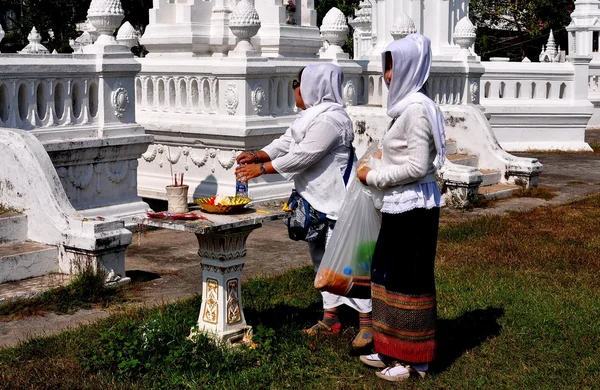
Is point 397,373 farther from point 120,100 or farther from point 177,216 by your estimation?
point 120,100

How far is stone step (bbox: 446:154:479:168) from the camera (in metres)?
13.3

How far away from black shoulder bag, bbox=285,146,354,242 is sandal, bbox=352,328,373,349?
A: 651mm

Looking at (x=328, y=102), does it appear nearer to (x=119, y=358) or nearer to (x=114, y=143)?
(x=119, y=358)

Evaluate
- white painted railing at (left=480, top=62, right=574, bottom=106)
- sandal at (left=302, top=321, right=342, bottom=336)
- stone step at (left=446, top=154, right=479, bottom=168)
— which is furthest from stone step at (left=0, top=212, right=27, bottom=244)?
white painted railing at (left=480, top=62, right=574, bottom=106)

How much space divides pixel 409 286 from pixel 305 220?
0.95 meters

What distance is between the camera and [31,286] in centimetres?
748

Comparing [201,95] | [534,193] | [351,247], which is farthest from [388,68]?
[534,193]

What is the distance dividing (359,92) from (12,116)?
5.72 m

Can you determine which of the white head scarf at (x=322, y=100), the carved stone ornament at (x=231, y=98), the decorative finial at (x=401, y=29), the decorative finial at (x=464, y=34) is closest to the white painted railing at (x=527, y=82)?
the decorative finial at (x=464, y=34)

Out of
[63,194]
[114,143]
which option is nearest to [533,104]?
[114,143]

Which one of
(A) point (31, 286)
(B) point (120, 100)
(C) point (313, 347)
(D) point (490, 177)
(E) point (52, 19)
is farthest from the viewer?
(E) point (52, 19)

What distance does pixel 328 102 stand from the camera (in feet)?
20.5

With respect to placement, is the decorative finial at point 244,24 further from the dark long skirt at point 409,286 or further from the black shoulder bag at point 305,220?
the dark long skirt at point 409,286

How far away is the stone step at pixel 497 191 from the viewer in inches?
494
